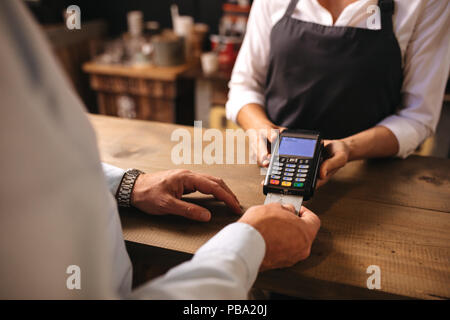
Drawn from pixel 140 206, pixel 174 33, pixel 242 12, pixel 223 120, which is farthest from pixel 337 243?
pixel 174 33

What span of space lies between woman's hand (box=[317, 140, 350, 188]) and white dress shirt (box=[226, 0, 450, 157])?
24cm

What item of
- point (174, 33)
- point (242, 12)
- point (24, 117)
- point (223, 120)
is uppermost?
point (24, 117)

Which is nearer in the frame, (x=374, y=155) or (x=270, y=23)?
(x=374, y=155)

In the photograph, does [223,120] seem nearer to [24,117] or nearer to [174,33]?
[174,33]

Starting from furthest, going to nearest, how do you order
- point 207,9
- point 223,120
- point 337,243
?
point 207,9
point 223,120
point 337,243

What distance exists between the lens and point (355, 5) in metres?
1.05

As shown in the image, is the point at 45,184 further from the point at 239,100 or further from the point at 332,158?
the point at 239,100

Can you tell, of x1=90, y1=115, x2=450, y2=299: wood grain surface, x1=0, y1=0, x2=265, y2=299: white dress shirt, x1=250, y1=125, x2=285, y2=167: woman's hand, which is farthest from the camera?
x1=250, y1=125, x2=285, y2=167: woman's hand

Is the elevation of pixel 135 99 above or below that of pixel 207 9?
below

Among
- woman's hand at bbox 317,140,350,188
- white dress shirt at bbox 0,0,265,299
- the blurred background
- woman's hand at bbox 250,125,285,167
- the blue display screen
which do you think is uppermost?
white dress shirt at bbox 0,0,265,299

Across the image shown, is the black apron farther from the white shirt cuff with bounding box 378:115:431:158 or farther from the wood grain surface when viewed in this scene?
the wood grain surface

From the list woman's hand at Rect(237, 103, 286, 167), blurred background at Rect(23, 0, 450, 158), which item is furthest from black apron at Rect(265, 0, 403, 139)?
blurred background at Rect(23, 0, 450, 158)

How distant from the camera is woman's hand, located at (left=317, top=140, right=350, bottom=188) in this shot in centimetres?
79

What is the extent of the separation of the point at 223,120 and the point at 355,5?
138cm
